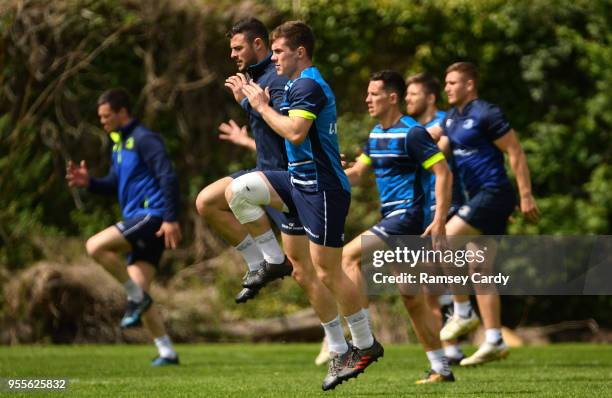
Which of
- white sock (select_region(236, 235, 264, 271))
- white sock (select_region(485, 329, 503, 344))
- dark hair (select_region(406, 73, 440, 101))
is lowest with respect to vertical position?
white sock (select_region(485, 329, 503, 344))

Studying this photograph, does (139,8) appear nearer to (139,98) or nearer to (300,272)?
(139,98)

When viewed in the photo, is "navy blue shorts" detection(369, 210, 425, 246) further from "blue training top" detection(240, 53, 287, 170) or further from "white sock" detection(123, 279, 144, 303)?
"white sock" detection(123, 279, 144, 303)

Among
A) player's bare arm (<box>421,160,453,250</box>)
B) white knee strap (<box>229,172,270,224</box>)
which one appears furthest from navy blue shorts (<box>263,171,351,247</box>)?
player's bare arm (<box>421,160,453,250</box>)

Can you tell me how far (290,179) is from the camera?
22.7ft

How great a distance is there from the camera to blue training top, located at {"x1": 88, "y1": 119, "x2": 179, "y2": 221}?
32.4ft

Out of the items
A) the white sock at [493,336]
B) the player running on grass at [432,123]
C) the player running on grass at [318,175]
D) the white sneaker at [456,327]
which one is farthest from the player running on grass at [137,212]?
the player running on grass at [318,175]

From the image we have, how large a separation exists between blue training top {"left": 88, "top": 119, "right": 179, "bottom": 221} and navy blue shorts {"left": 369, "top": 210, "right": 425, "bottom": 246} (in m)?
2.31

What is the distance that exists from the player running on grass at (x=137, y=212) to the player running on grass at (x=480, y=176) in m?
2.43

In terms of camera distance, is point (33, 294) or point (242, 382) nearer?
point (242, 382)

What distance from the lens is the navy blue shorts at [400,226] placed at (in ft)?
26.6

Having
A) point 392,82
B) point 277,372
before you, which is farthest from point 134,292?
point 392,82

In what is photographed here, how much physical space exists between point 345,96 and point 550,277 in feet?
11.8

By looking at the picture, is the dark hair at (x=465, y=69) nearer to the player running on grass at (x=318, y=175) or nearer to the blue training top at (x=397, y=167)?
the blue training top at (x=397, y=167)

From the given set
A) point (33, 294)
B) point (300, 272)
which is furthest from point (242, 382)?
point (33, 294)
